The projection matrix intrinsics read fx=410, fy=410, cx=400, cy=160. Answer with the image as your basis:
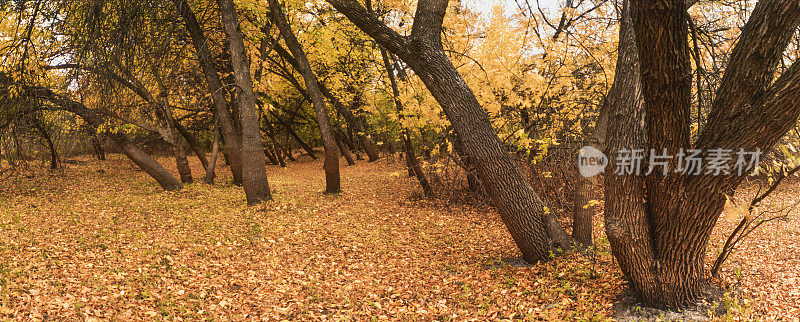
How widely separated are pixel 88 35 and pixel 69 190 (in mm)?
6687

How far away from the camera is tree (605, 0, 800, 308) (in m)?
2.59

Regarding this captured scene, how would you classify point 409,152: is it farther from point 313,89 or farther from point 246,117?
point 246,117

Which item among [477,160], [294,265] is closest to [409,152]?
[294,265]

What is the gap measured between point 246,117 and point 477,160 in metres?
5.76

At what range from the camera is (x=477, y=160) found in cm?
478

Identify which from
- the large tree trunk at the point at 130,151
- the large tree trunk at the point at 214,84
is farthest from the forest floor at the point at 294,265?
the large tree trunk at the point at 214,84

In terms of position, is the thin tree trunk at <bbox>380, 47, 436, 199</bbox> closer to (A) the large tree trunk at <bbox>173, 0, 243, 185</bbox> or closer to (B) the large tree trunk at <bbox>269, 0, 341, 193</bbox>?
(B) the large tree trunk at <bbox>269, 0, 341, 193</bbox>

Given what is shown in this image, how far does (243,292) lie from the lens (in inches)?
188

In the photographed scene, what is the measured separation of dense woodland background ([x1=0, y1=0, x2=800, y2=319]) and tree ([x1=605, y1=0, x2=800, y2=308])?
13mm

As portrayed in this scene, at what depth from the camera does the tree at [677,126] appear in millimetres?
2594

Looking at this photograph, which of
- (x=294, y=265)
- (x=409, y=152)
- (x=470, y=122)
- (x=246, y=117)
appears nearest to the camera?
(x=470, y=122)

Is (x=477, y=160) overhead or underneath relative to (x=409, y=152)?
underneath

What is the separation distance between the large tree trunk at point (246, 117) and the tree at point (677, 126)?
6.95 metres

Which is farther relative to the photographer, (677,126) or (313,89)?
(313,89)
